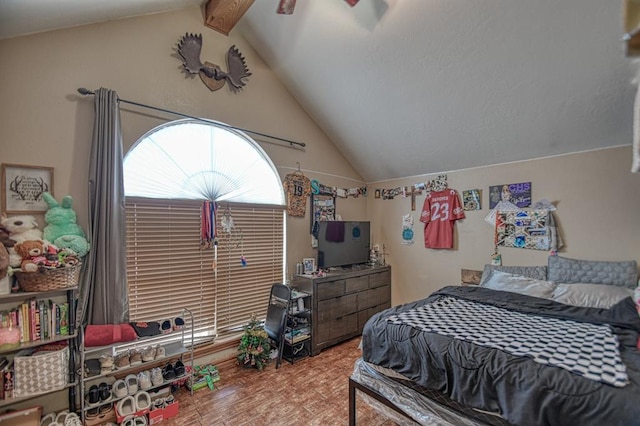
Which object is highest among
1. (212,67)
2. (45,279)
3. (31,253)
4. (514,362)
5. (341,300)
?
(212,67)

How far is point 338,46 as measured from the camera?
117 inches

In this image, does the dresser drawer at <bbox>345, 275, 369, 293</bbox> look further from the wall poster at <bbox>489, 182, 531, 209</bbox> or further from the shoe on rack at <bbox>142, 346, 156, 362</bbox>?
the shoe on rack at <bbox>142, 346, 156, 362</bbox>

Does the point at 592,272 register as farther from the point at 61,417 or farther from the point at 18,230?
the point at 18,230

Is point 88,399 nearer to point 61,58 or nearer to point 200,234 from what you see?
point 200,234

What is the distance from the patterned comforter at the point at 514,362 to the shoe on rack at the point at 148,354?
5.66ft

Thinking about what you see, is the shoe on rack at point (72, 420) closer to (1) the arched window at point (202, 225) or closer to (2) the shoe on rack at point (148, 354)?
(2) the shoe on rack at point (148, 354)

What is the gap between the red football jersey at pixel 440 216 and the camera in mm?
3744

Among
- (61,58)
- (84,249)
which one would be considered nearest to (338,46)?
(61,58)

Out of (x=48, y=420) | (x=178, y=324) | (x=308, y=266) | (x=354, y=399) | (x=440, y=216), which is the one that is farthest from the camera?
(x=440, y=216)

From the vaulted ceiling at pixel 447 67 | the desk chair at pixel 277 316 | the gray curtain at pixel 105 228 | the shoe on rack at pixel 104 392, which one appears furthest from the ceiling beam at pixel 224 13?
the shoe on rack at pixel 104 392

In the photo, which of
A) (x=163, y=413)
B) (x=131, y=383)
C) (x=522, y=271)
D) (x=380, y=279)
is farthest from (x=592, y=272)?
(x=131, y=383)

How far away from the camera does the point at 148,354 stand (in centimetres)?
239

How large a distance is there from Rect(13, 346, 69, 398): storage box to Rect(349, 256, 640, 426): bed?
198 cm

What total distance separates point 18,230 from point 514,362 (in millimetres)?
3143
